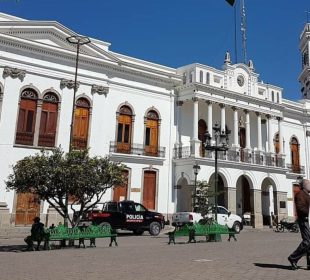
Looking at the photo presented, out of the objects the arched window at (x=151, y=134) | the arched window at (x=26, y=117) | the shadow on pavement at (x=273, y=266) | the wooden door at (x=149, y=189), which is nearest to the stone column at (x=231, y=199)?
the wooden door at (x=149, y=189)

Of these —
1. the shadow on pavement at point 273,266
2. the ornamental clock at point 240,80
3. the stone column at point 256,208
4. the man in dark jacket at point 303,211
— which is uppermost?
the ornamental clock at point 240,80

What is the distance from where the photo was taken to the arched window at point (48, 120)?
2425 centimetres

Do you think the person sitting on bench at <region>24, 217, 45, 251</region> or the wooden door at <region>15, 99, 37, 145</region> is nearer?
the person sitting on bench at <region>24, 217, 45, 251</region>

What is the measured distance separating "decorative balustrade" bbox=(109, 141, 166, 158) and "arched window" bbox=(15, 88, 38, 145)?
17.3 feet

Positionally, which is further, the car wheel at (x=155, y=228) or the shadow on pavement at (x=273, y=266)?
the car wheel at (x=155, y=228)

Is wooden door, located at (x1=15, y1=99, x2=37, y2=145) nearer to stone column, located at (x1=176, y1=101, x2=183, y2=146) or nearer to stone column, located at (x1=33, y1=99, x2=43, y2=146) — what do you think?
stone column, located at (x1=33, y1=99, x2=43, y2=146)

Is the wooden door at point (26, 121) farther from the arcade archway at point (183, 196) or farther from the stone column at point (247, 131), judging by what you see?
the stone column at point (247, 131)

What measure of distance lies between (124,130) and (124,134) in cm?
28

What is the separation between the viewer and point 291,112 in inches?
1463

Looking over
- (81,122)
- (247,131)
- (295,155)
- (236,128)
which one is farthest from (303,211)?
(295,155)

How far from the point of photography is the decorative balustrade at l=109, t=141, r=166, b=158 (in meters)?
26.7

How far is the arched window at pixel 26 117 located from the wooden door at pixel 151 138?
7.89 m

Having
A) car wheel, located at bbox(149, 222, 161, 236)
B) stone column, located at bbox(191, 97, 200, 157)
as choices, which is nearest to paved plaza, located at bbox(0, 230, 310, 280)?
car wheel, located at bbox(149, 222, 161, 236)

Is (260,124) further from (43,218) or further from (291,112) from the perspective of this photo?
(43,218)
